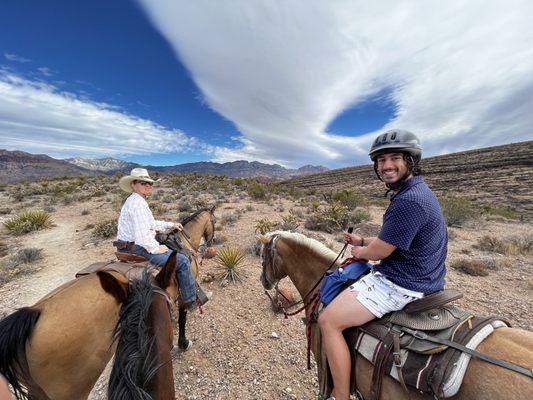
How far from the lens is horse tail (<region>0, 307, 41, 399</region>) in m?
1.95

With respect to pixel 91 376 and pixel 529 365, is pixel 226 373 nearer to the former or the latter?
pixel 91 376

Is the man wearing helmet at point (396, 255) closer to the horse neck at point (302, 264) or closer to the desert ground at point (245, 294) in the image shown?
the horse neck at point (302, 264)

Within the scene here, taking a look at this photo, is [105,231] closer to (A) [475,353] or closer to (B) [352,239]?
(B) [352,239]

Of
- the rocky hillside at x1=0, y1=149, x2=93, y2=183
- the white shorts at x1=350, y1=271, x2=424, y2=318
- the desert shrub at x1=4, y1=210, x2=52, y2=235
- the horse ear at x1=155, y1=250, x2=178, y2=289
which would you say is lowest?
the rocky hillside at x1=0, y1=149, x2=93, y2=183

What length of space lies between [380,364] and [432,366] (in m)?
0.38

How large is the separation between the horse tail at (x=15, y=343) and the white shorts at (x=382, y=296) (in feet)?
9.23

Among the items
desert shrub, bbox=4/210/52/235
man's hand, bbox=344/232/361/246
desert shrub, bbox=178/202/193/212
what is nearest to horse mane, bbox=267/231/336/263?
man's hand, bbox=344/232/361/246

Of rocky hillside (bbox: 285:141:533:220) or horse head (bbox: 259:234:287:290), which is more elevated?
rocky hillside (bbox: 285:141:533:220)

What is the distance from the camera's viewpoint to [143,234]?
358 centimetres

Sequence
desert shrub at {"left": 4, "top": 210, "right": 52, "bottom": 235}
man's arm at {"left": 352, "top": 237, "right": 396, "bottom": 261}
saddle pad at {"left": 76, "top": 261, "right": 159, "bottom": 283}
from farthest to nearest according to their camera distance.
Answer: desert shrub at {"left": 4, "top": 210, "right": 52, "bottom": 235}, saddle pad at {"left": 76, "top": 261, "right": 159, "bottom": 283}, man's arm at {"left": 352, "top": 237, "right": 396, "bottom": 261}

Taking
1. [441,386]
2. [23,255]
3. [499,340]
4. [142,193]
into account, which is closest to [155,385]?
[441,386]

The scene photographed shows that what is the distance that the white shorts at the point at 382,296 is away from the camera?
1.94 m

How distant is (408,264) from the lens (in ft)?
6.32

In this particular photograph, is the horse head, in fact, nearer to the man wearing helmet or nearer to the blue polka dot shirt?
the man wearing helmet
